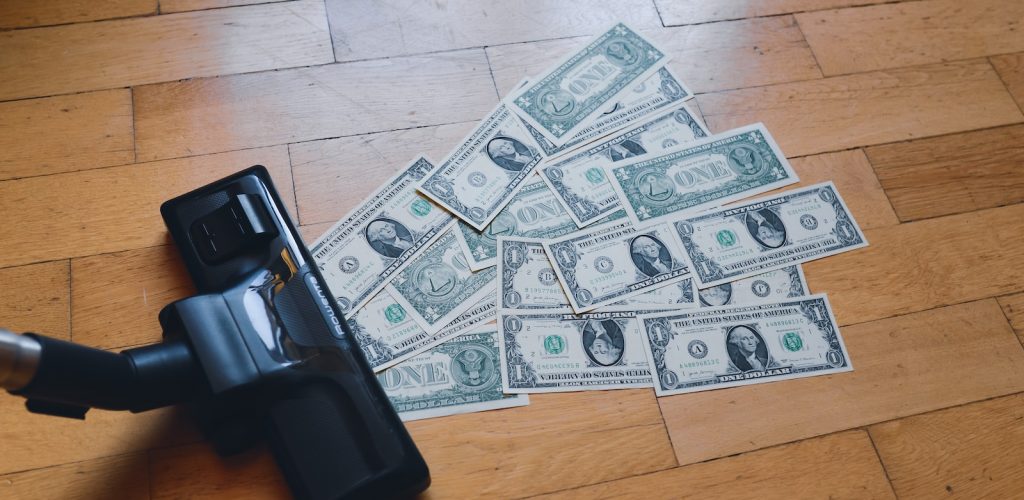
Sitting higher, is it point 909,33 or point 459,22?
point 459,22

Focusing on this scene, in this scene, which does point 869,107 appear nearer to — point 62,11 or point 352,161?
point 352,161

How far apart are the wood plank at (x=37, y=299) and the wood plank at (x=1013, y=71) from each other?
1700 millimetres

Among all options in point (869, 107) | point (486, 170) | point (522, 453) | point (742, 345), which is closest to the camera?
point (522, 453)

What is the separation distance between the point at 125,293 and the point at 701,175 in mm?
960

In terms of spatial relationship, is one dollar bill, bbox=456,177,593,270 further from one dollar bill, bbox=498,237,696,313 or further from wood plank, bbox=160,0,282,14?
wood plank, bbox=160,0,282,14

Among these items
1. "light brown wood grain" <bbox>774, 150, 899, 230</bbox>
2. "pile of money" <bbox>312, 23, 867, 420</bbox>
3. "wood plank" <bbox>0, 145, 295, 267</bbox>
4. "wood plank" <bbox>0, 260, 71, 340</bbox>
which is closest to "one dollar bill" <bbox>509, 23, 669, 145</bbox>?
"pile of money" <bbox>312, 23, 867, 420</bbox>

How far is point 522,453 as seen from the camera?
118cm

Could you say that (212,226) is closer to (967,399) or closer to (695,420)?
(695,420)

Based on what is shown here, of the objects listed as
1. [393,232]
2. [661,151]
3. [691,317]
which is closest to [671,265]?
[691,317]

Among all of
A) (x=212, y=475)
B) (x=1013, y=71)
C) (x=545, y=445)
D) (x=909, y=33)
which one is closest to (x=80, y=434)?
(x=212, y=475)

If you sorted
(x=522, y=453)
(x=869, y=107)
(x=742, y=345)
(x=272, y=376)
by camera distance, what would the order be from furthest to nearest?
(x=869, y=107) → (x=742, y=345) → (x=522, y=453) → (x=272, y=376)

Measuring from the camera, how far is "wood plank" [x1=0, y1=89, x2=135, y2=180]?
133 cm

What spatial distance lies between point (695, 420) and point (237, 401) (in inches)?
25.8

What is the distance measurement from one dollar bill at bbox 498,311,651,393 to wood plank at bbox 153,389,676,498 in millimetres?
21
